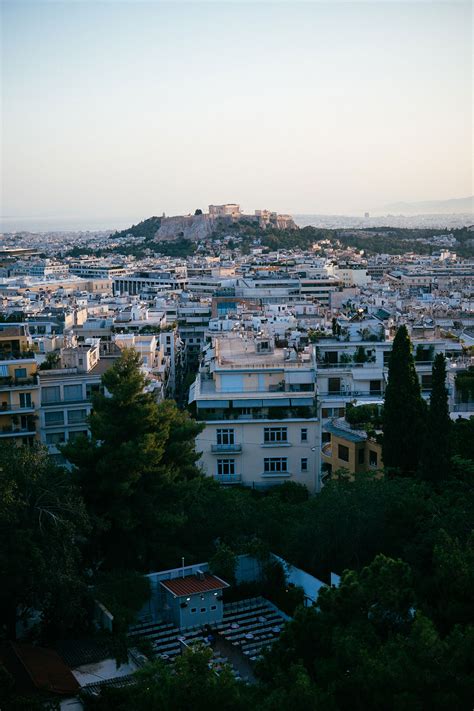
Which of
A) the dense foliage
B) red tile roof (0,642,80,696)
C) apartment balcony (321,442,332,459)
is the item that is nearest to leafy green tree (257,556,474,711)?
the dense foliage

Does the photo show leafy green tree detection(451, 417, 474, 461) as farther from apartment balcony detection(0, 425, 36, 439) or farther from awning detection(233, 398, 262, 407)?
apartment balcony detection(0, 425, 36, 439)

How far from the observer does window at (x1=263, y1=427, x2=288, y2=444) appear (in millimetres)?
19891

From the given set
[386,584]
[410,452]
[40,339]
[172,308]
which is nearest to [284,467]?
[410,452]

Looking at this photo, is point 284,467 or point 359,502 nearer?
point 359,502

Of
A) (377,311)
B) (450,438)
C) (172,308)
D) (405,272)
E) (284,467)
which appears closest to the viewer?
(450,438)

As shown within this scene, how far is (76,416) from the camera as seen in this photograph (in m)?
20.6

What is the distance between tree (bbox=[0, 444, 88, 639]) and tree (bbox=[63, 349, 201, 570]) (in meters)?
0.96

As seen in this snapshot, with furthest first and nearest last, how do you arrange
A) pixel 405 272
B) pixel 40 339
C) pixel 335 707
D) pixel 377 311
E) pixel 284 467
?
pixel 405 272, pixel 377 311, pixel 40 339, pixel 284 467, pixel 335 707

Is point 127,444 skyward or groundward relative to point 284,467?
skyward

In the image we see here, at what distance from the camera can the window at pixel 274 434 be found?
1989 centimetres

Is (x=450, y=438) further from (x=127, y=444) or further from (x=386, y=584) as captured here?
(x=386, y=584)

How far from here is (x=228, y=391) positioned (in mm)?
20203

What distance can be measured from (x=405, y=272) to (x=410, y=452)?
2330 inches

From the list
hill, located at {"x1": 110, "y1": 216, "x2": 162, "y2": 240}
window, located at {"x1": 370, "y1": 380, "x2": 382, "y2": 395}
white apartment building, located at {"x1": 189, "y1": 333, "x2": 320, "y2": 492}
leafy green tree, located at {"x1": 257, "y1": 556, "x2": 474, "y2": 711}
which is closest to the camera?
leafy green tree, located at {"x1": 257, "y1": 556, "x2": 474, "y2": 711}
